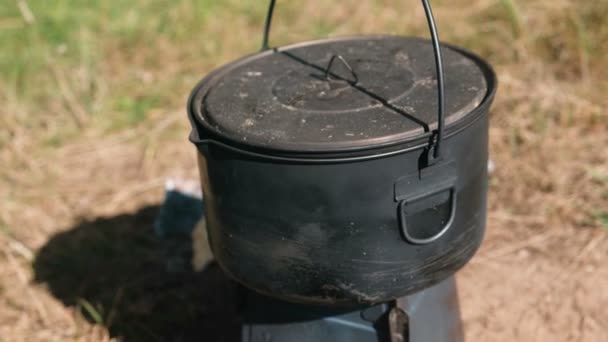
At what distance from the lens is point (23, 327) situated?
104 inches

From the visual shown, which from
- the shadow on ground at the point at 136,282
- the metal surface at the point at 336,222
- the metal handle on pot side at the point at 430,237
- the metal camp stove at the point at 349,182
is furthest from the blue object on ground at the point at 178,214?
the metal handle on pot side at the point at 430,237

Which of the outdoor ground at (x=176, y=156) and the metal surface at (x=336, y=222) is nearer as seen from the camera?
the metal surface at (x=336, y=222)

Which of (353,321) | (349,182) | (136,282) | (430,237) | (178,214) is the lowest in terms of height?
(136,282)

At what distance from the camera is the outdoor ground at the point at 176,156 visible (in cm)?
260

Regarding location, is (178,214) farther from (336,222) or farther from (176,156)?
(336,222)

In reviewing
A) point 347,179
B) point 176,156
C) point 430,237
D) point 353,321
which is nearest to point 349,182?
point 347,179

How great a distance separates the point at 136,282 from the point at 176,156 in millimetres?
929

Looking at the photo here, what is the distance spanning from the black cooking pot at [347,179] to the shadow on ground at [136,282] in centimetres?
86

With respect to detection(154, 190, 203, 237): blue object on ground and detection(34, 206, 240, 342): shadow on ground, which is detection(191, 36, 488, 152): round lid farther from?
detection(154, 190, 203, 237): blue object on ground

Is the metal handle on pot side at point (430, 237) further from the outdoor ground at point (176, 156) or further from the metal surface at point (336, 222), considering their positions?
the outdoor ground at point (176, 156)

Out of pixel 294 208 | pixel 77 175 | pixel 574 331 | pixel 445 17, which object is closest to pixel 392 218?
pixel 294 208

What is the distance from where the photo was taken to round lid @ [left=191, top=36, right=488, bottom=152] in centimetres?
152

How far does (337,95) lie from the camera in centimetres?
172

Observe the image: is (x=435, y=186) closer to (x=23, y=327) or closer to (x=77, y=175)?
(x=23, y=327)
